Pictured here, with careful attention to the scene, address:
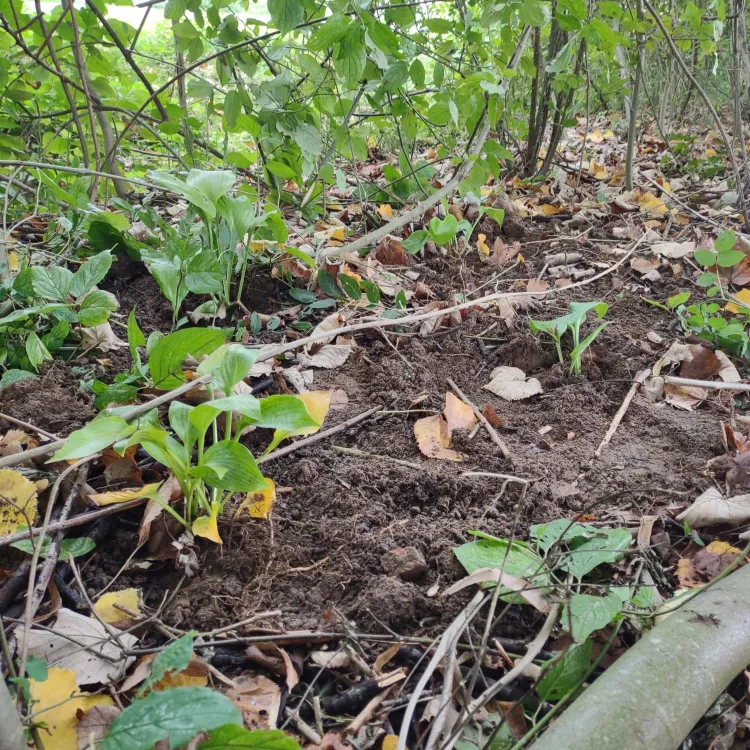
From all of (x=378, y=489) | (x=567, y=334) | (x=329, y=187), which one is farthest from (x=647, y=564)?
(x=329, y=187)

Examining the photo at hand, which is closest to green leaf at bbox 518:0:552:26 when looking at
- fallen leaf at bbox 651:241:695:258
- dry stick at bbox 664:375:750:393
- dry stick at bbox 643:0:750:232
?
dry stick at bbox 643:0:750:232

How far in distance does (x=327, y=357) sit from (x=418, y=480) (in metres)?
0.69

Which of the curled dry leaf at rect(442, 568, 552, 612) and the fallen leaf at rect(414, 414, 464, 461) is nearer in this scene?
the curled dry leaf at rect(442, 568, 552, 612)

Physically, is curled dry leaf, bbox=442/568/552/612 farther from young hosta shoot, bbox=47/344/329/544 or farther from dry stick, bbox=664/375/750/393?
dry stick, bbox=664/375/750/393

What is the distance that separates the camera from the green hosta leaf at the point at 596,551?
111 cm

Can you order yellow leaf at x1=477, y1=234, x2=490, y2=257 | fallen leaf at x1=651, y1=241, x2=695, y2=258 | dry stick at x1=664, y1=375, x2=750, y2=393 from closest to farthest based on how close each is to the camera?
dry stick at x1=664, y1=375, x2=750, y2=393 < fallen leaf at x1=651, y1=241, x2=695, y2=258 < yellow leaf at x1=477, y1=234, x2=490, y2=257

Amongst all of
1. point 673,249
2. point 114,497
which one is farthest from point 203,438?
point 673,249

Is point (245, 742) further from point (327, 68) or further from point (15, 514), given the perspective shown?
point (327, 68)

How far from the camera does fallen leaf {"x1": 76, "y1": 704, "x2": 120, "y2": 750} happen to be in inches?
34.6

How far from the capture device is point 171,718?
0.73m

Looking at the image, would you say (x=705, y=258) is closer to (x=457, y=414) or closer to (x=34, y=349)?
(x=457, y=414)

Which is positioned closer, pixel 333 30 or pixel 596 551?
pixel 596 551

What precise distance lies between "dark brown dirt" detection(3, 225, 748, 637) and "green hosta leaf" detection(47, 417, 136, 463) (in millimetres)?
302

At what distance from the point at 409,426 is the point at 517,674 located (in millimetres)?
787
